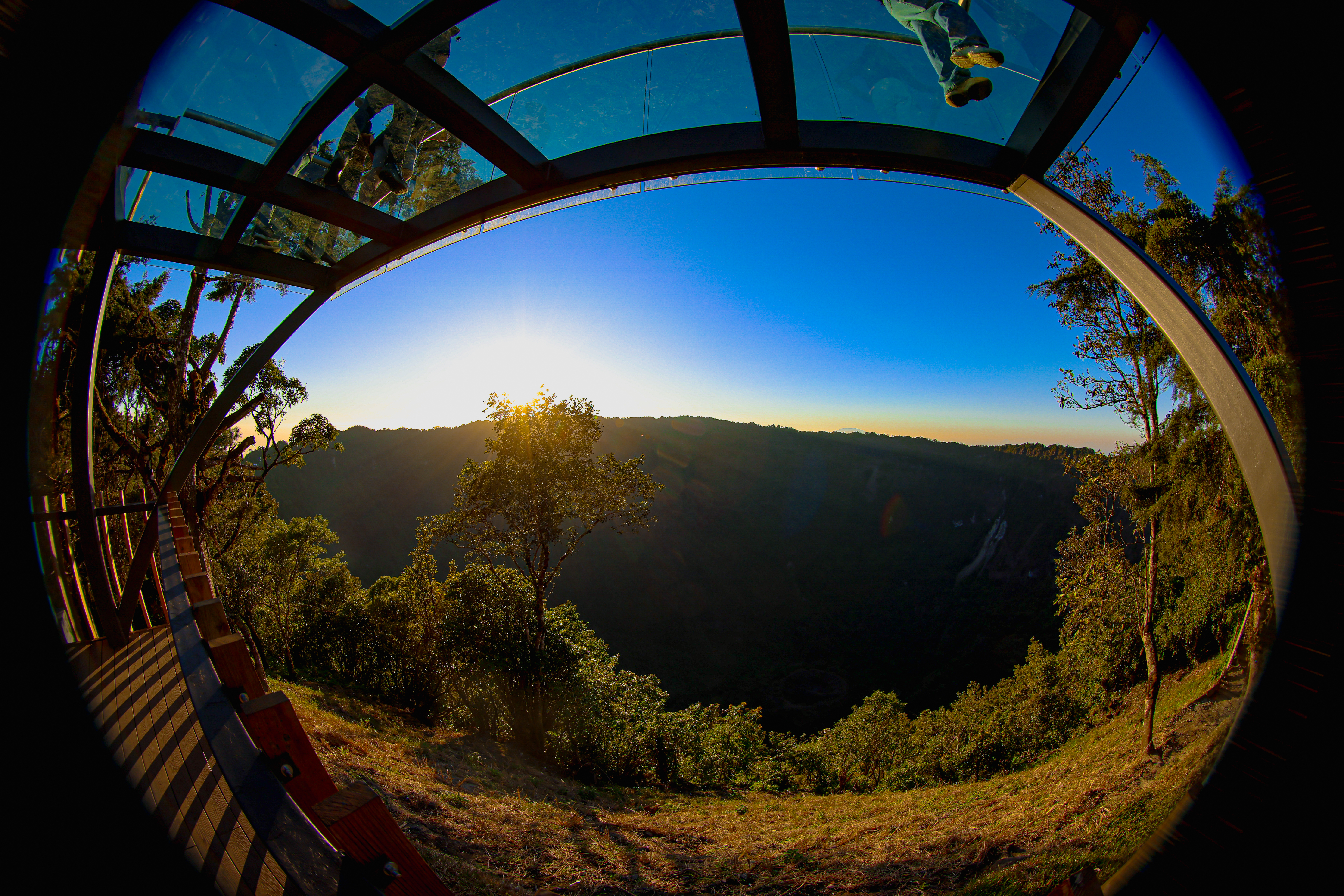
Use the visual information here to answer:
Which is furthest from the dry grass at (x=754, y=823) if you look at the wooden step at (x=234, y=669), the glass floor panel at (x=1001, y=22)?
the glass floor panel at (x=1001, y=22)

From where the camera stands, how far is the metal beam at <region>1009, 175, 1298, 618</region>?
71.9 inches

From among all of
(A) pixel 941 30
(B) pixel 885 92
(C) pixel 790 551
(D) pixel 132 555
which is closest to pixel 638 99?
(B) pixel 885 92

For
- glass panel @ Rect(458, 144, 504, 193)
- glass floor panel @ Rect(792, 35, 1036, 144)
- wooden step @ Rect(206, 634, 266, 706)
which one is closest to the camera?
wooden step @ Rect(206, 634, 266, 706)

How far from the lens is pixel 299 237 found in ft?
13.2

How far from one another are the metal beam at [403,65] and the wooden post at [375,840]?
10.4ft

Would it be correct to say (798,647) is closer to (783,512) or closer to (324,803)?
(783,512)

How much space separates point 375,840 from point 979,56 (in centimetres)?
350

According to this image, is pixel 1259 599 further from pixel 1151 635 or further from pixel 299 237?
pixel 299 237

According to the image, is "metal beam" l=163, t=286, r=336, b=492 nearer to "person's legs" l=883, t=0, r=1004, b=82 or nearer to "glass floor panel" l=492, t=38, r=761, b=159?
"glass floor panel" l=492, t=38, r=761, b=159

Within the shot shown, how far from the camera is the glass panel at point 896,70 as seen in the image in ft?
7.38

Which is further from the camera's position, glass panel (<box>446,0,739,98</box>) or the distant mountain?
the distant mountain

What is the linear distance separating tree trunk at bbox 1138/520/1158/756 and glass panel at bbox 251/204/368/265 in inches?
522

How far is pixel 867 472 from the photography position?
257ft

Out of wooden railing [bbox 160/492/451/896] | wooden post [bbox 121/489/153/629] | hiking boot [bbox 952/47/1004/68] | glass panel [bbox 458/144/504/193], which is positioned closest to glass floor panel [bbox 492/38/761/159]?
glass panel [bbox 458/144/504/193]
